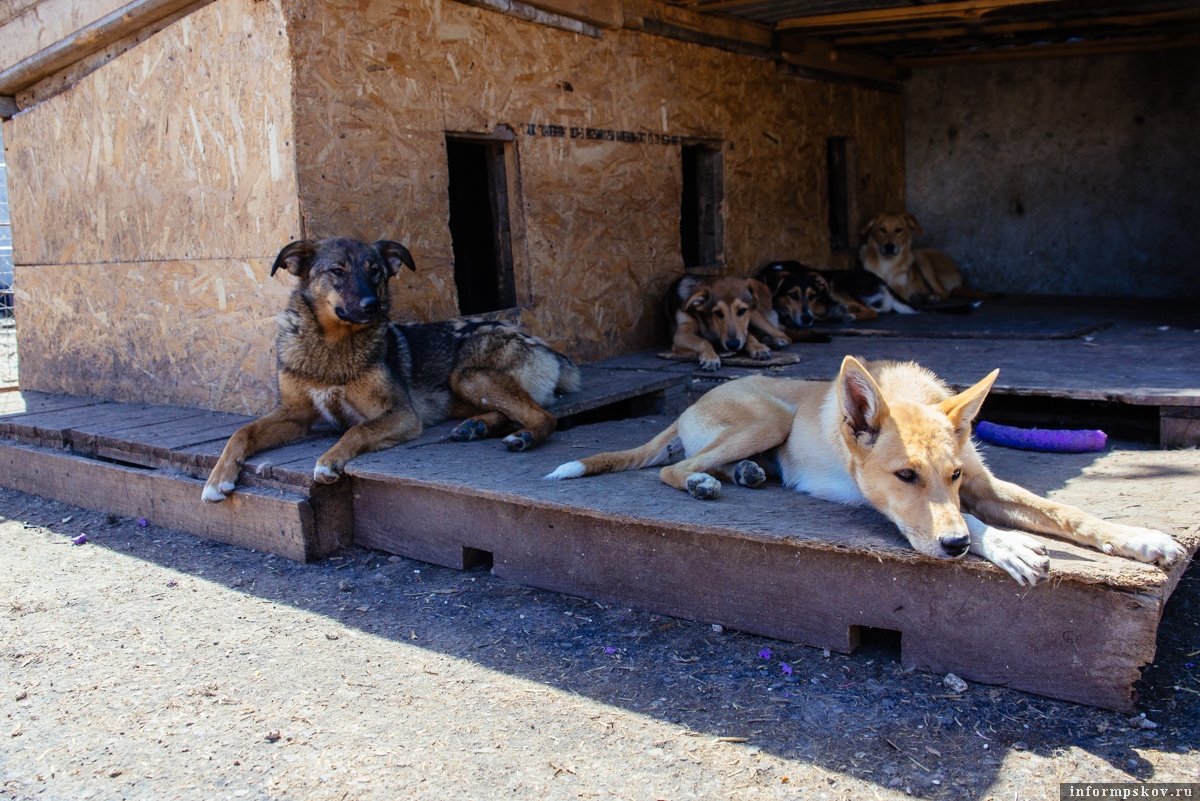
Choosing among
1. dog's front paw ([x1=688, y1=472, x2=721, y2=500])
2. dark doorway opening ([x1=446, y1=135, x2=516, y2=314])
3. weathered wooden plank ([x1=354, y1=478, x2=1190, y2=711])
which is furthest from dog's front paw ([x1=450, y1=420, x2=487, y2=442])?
dark doorway opening ([x1=446, y1=135, x2=516, y2=314])

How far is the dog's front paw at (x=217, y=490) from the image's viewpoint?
477 centimetres

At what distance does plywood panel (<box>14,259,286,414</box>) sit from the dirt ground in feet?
6.44

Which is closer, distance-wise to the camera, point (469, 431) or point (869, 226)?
point (469, 431)

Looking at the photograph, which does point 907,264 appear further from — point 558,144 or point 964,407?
point 964,407

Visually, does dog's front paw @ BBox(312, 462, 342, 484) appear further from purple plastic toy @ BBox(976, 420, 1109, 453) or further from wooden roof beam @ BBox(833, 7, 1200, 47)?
wooden roof beam @ BBox(833, 7, 1200, 47)

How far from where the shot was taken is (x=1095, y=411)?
5.30 metres

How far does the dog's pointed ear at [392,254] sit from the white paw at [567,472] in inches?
71.6

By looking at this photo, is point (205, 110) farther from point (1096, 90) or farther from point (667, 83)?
point (1096, 90)

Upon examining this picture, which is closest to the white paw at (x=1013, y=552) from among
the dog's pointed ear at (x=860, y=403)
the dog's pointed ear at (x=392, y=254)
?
the dog's pointed ear at (x=860, y=403)

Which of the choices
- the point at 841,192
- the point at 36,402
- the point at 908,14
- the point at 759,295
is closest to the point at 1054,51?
the point at 841,192

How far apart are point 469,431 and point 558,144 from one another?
2860mm

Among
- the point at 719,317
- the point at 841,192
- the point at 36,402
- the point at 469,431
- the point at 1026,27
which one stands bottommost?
the point at 469,431

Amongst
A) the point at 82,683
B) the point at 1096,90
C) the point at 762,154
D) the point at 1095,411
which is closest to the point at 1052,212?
the point at 1096,90

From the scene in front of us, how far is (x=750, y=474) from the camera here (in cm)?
401
